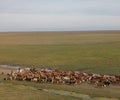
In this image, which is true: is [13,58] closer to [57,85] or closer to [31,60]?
[31,60]

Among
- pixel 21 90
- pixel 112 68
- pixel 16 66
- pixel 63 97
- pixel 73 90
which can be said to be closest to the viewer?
pixel 63 97

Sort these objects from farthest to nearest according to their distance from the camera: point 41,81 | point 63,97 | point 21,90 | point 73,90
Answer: point 41,81
point 73,90
point 21,90
point 63,97

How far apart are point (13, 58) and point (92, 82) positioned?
19.5 metres

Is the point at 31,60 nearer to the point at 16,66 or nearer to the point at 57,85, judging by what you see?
the point at 16,66

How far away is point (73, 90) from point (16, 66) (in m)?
16.5

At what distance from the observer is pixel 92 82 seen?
25.3 meters

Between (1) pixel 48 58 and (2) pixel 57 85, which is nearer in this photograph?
(2) pixel 57 85

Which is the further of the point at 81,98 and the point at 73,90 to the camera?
the point at 73,90

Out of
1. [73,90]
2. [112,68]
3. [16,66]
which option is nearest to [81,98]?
[73,90]

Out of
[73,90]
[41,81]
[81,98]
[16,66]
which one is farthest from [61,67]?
[81,98]

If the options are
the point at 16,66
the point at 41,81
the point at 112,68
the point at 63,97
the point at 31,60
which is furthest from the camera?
the point at 31,60

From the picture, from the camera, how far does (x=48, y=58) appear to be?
41750 mm

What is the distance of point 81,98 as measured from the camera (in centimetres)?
1919

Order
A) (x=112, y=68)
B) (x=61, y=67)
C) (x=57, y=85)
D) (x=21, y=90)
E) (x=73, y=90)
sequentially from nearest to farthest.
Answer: (x=21, y=90) → (x=73, y=90) → (x=57, y=85) → (x=112, y=68) → (x=61, y=67)
